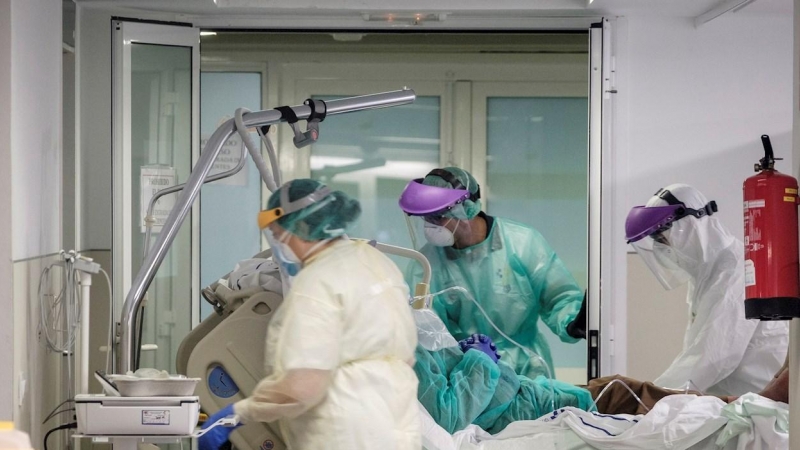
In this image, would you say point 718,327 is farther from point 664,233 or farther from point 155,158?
point 155,158

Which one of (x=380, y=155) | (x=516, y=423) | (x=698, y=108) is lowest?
(x=516, y=423)

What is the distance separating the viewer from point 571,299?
148 inches

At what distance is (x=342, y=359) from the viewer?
7.54 ft

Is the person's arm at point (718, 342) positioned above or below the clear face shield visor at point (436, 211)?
below

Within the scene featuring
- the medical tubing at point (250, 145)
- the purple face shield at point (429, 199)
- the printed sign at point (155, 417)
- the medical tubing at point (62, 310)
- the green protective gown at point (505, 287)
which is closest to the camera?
the printed sign at point (155, 417)

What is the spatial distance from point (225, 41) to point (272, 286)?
2589 mm

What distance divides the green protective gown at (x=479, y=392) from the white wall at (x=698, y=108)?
99 cm

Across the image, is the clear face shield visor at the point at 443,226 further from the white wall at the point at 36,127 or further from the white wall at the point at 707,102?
the white wall at the point at 36,127

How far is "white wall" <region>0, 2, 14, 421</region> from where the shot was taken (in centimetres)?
276

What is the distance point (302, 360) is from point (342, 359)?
0.14 m

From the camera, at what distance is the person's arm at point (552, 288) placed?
376 cm

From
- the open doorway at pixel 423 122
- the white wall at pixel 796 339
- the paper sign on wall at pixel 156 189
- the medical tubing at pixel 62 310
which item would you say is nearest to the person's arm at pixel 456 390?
the white wall at pixel 796 339

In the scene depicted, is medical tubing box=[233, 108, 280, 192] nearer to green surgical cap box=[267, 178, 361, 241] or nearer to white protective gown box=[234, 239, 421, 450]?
green surgical cap box=[267, 178, 361, 241]

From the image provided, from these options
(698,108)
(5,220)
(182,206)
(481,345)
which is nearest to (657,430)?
(481,345)
